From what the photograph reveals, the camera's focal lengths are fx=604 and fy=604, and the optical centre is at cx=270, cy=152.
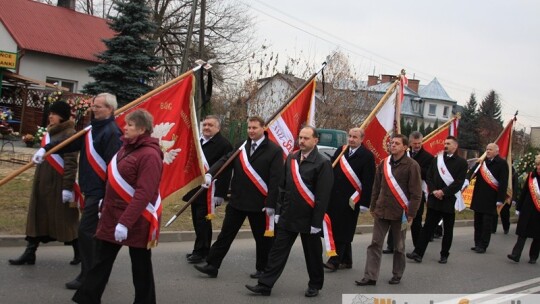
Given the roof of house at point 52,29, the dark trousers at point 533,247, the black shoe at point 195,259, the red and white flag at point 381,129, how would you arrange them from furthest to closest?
the roof of house at point 52,29 → the dark trousers at point 533,247 → the red and white flag at point 381,129 → the black shoe at point 195,259

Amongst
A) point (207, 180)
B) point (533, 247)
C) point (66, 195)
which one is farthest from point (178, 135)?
point (533, 247)

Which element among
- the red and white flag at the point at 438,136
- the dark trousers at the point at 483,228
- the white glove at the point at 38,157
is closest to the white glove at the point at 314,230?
the white glove at the point at 38,157

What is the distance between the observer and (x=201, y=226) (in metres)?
7.79

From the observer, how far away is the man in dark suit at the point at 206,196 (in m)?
7.72

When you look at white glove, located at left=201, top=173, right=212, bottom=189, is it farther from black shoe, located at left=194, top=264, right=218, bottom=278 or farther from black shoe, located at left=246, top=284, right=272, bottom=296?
black shoe, located at left=246, top=284, right=272, bottom=296

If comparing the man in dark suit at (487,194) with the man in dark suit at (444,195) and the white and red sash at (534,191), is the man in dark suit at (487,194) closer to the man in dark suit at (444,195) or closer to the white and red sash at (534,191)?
the white and red sash at (534,191)

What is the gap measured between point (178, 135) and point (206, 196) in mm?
892

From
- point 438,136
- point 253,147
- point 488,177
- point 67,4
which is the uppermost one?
point 67,4

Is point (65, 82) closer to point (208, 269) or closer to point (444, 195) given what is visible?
point (444, 195)

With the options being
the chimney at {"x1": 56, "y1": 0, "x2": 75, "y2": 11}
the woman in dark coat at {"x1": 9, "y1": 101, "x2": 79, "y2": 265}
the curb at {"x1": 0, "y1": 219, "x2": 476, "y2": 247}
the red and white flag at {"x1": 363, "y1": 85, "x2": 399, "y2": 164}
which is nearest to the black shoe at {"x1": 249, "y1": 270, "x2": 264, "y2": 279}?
the woman in dark coat at {"x1": 9, "y1": 101, "x2": 79, "y2": 265}

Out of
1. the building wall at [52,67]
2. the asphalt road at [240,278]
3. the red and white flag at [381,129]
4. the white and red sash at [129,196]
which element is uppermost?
the building wall at [52,67]

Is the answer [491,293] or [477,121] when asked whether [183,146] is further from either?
[477,121]

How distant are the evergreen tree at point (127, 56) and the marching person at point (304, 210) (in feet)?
58.5

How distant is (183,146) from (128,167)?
8.25 feet
